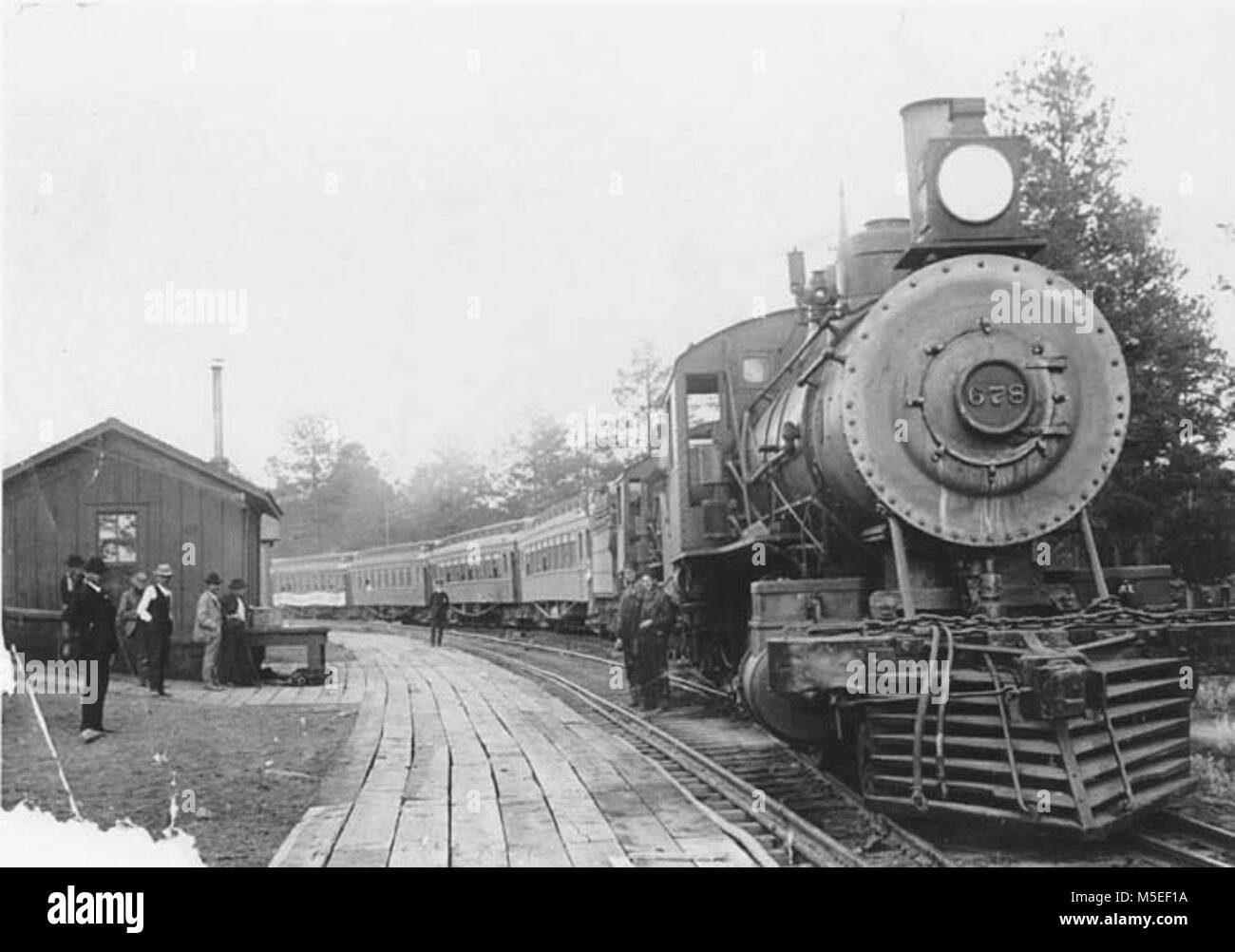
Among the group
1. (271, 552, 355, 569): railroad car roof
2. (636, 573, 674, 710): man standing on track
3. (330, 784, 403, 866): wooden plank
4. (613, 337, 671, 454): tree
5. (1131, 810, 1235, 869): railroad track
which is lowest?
(1131, 810, 1235, 869): railroad track

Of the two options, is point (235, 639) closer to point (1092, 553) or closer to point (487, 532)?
point (1092, 553)

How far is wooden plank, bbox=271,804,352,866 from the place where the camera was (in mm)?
5574

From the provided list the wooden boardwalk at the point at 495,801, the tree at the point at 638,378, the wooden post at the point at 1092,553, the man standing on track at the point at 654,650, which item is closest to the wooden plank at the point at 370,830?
the wooden boardwalk at the point at 495,801

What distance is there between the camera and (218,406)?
1630cm

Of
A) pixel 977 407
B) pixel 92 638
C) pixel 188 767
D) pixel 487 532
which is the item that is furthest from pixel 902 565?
pixel 487 532

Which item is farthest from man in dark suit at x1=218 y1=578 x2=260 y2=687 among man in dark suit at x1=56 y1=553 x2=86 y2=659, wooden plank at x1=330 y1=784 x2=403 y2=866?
wooden plank at x1=330 y1=784 x2=403 y2=866

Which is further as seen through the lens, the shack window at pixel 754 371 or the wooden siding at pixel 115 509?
the wooden siding at pixel 115 509

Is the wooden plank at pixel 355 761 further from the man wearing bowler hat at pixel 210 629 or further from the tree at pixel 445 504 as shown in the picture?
the tree at pixel 445 504

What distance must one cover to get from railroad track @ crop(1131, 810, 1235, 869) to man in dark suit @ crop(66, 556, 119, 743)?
6835 mm

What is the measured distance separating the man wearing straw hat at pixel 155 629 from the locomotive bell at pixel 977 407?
779 centimetres

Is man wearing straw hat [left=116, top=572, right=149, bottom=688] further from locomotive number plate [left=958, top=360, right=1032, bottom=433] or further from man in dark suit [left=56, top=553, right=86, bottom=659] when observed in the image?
locomotive number plate [left=958, top=360, right=1032, bottom=433]

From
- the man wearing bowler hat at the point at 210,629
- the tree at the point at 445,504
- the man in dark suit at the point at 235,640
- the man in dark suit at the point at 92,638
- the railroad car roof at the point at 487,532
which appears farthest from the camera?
the tree at the point at 445,504

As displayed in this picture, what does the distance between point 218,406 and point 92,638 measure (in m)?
7.66

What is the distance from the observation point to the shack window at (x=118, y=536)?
520 inches
